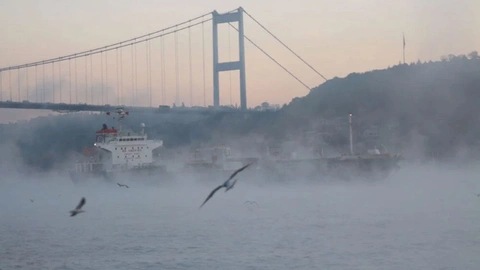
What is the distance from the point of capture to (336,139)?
155 feet

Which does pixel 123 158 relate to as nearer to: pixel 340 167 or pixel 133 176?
pixel 133 176

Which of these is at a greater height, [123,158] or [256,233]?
[123,158]

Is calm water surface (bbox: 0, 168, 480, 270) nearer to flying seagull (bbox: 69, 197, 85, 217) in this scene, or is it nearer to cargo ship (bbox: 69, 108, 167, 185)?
flying seagull (bbox: 69, 197, 85, 217)

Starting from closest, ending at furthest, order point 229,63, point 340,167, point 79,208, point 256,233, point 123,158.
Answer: point 79,208, point 256,233, point 340,167, point 123,158, point 229,63

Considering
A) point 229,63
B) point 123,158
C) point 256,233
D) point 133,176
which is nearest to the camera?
point 256,233

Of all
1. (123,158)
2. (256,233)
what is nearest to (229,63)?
(123,158)

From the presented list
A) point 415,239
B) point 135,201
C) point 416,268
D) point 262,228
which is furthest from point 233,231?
point 135,201

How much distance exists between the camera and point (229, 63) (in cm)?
4000

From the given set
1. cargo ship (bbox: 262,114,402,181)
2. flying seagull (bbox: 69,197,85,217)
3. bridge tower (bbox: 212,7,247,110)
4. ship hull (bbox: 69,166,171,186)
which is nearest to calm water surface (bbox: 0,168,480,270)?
flying seagull (bbox: 69,197,85,217)

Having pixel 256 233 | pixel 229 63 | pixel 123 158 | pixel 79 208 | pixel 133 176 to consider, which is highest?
pixel 229 63

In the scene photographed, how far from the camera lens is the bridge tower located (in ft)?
126

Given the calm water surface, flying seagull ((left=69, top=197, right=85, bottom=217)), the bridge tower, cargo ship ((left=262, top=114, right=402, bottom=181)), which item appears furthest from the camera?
the bridge tower

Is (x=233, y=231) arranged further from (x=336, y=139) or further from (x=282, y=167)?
(x=336, y=139)

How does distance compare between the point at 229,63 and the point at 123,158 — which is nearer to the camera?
the point at 123,158
